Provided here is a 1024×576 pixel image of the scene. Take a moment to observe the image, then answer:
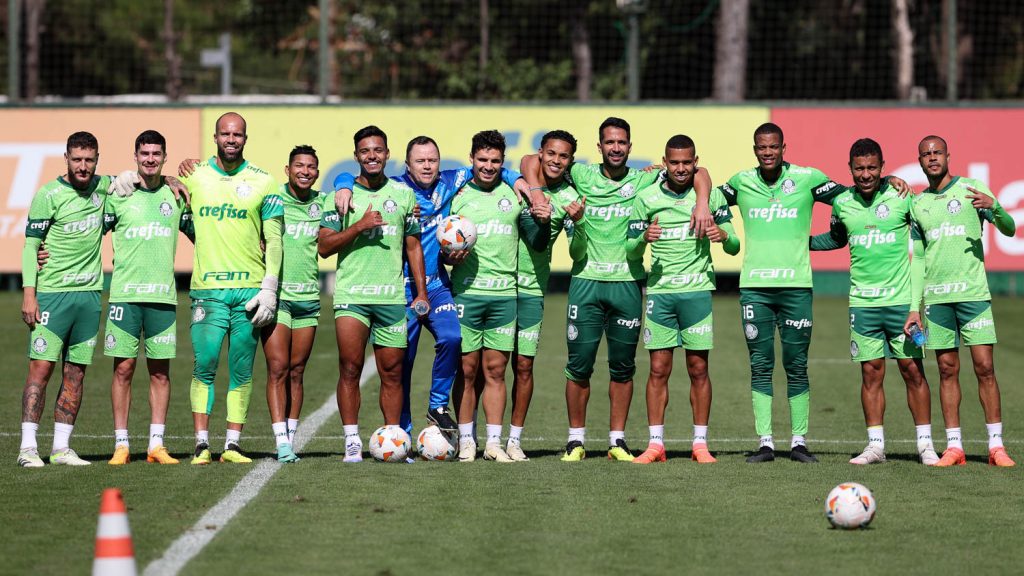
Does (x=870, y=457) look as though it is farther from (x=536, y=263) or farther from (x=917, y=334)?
(x=536, y=263)

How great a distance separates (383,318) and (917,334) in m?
3.46

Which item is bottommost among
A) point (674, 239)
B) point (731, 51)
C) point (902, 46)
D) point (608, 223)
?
point (674, 239)

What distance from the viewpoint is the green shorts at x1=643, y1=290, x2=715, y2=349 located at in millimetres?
10023

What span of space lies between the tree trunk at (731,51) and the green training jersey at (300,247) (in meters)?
18.5

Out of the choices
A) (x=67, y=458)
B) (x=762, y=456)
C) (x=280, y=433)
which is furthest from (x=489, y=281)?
(x=67, y=458)

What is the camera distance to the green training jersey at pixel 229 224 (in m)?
9.68

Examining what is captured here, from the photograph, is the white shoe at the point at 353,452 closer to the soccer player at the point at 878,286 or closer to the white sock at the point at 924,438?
the soccer player at the point at 878,286

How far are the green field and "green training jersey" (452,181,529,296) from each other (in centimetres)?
117

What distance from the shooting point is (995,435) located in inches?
395

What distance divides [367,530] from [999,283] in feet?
65.7

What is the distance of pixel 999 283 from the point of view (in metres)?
25.3

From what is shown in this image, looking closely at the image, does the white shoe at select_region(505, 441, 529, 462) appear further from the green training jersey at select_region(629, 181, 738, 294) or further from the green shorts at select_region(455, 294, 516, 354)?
the green training jersey at select_region(629, 181, 738, 294)

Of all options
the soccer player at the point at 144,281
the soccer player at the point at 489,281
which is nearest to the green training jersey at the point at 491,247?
the soccer player at the point at 489,281

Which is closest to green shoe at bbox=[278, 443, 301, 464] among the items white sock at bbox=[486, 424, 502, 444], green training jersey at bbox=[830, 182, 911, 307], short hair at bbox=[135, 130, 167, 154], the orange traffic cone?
white sock at bbox=[486, 424, 502, 444]
